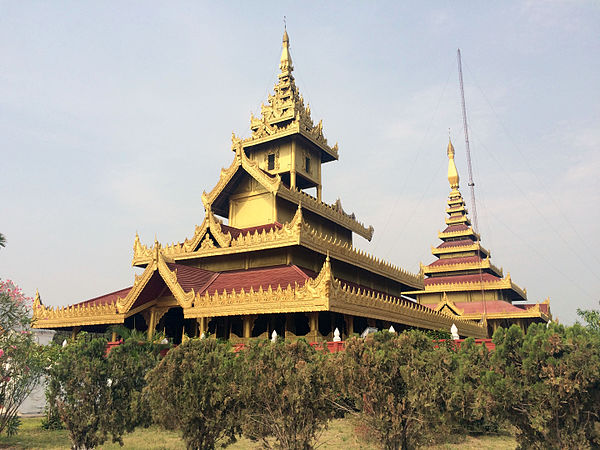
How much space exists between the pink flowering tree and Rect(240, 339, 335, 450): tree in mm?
8476

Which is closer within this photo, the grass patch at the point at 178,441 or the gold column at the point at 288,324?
the grass patch at the point at 178,441

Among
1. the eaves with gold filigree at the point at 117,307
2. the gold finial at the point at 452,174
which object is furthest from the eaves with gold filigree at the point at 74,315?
the gold finial at the point at 452,174

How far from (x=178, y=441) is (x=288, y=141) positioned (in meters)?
19.8

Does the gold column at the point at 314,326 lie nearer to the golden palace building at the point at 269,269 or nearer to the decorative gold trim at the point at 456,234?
the golden palace building at the point at 269,269

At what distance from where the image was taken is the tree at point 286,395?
11.6 meters

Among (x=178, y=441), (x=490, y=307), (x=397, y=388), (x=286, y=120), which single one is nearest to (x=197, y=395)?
(x=397, y=388)

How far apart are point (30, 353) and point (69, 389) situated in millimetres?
3491

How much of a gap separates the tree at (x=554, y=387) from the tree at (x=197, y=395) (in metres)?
6.10

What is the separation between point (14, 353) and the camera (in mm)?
15742

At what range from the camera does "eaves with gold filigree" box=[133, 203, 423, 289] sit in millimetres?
23250

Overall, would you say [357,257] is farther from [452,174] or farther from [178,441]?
[452,174]

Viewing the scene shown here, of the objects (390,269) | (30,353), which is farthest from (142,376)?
(390,269)

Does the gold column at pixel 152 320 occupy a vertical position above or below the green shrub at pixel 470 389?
above

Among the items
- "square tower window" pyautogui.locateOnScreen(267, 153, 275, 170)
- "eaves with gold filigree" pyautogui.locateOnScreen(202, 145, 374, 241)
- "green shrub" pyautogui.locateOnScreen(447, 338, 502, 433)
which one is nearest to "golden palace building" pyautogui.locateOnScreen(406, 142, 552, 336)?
A: "eaves with gold filigree" pyautogui.locateOnScreen(202, 145, 374, 241)
